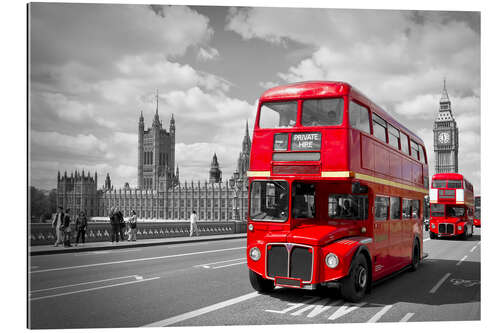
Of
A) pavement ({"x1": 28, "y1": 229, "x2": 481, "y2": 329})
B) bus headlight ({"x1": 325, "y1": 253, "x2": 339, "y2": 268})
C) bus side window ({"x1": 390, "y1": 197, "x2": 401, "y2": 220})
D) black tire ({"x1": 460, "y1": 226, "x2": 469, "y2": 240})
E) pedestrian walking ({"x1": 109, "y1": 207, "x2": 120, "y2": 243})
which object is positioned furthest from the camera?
black tire ({"x1": 460, "y1": 226, "x2": 469, "y2": 240})

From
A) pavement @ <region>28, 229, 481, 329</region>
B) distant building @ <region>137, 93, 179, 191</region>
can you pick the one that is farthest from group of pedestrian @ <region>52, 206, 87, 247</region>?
distant building @ <region>137, 93, 179, 191</region>

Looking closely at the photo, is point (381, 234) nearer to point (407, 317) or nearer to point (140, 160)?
point (407, 317)

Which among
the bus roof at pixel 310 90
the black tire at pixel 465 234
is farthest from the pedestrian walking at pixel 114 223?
the black tire at pixel 465 234

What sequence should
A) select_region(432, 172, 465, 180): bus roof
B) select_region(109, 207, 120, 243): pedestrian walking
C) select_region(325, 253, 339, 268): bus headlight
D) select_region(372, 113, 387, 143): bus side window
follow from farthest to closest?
select_region(432, 172, 465, 180): bus roof
select_region(109, 207, 120, 243): pedestrian walking
select_region(372, 113, 387, 143): bus side window
select_region(325, 253, 339, 268): bus headlight

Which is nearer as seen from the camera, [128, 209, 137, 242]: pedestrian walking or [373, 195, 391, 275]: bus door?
[373, 195, 391, 275]: bus door

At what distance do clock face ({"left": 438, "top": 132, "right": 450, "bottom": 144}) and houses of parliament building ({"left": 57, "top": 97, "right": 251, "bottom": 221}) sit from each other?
310ft

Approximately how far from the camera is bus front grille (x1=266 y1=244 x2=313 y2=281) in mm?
8031

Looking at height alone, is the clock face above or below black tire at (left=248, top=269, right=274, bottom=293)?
above

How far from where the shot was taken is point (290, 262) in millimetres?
8141

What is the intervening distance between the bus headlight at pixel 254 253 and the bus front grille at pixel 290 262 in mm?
253

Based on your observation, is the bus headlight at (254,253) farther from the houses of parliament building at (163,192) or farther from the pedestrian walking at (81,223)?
the houses of parliament building at (163,192)

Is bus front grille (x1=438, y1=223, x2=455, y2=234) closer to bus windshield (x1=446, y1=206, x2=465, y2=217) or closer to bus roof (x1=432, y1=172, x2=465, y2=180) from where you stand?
bus windshield (x1=446, y1=206, x2=465, y2=217)

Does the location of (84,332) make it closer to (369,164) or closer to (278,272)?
Result: (278,272)

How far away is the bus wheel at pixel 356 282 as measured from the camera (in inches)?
323
